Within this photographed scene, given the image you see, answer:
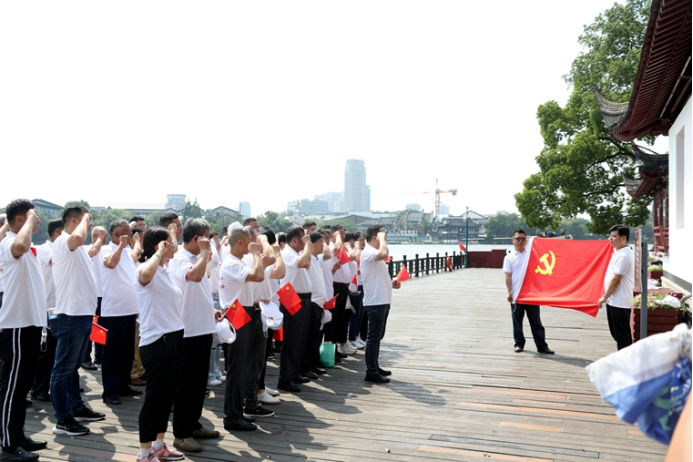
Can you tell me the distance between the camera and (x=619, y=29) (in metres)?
23.2

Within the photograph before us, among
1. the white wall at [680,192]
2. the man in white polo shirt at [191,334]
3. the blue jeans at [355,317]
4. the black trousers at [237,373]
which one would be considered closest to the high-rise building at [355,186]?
the white wall at [680,192]

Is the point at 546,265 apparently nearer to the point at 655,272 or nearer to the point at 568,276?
the point at 568,276

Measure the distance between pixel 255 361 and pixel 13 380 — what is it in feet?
6.10

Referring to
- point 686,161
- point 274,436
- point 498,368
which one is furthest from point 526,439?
point 686,161

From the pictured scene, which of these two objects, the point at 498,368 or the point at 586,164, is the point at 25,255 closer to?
the point at 498,368

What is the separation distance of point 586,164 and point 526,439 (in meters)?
19.7

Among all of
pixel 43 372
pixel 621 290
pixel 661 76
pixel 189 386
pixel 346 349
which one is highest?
pixel 661 76

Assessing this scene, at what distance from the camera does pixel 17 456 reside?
399cm

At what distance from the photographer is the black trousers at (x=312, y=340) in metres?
6.39

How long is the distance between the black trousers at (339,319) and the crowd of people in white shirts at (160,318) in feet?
2.08

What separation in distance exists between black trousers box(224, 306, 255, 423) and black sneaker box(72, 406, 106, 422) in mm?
1181

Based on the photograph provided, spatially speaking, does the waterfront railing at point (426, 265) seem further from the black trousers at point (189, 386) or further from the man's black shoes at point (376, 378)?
the black trousers at point (189, 386)

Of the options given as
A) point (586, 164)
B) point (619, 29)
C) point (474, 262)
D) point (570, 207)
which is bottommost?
point (474, 262)

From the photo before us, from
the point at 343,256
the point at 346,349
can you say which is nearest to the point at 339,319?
the point at 346,349
